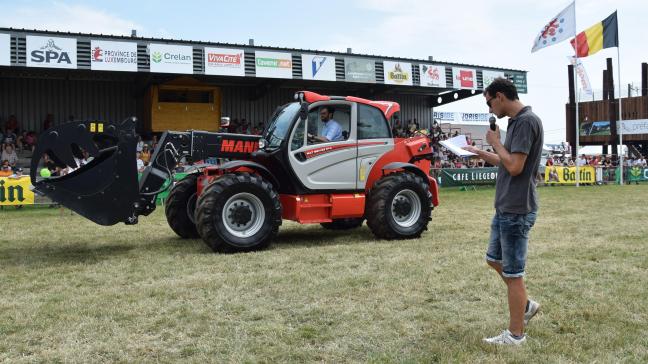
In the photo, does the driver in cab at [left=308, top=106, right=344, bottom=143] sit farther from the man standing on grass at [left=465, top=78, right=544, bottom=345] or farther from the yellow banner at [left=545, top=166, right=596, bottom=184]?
the yellow banner at [left=545, top=166, right=596, bottom=184]

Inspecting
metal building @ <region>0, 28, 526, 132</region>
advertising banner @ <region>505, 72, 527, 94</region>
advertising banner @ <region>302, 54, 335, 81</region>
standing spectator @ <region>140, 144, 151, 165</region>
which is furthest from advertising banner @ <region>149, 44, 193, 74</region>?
advertising banner @ <region>505, 72, 527, 94</region>

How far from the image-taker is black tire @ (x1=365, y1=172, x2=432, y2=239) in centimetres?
884

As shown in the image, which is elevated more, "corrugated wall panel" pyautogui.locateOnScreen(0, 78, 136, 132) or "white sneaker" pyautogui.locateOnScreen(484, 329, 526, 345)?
"corrugated wall panel" pyautogui.locateOnScreen(0, 78, 136, 132)

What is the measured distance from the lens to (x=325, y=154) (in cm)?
862

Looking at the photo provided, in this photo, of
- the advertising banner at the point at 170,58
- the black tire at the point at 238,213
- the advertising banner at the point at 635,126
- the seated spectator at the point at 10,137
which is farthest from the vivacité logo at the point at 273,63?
the advertising banner at the point at 635,126

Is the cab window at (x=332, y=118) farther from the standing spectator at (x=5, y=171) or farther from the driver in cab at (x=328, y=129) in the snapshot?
the standing spectator at (x=5, y=171)

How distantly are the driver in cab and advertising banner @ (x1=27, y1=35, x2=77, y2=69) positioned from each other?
48.2 ft

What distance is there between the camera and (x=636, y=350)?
12.9 feet

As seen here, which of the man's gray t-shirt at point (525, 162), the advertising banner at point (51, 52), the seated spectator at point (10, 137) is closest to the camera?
the man's gray t-shirt at point (525, 162)

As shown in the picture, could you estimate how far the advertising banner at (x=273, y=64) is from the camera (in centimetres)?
2303

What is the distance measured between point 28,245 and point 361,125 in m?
5.56

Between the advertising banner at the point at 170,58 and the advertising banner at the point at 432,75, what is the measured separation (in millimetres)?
10872

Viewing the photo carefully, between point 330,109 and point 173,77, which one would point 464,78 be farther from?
point 330,109

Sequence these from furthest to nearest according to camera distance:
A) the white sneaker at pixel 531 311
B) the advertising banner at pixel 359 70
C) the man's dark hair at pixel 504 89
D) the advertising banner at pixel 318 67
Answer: the advertising banner at pixel 359 70, the advertising banner at pixel 318 67, the white sneaker at pixel 531 311, the man's dark hair at pixel 504 89
